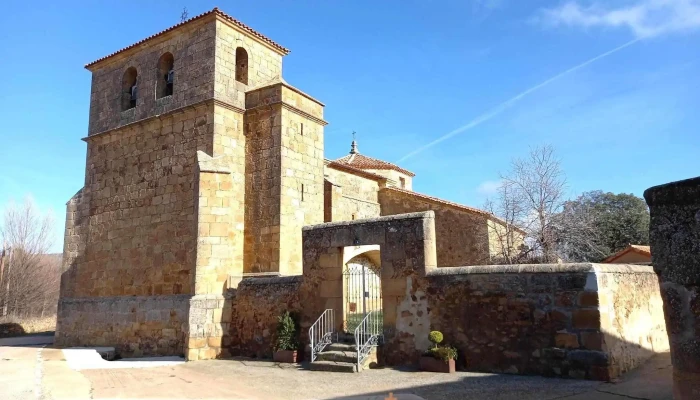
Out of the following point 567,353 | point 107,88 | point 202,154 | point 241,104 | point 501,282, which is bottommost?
point 567,353

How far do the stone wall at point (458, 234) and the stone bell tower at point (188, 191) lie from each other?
273 inches

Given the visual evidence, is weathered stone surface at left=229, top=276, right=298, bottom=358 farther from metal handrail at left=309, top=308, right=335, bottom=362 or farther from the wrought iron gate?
the wrought iron gate

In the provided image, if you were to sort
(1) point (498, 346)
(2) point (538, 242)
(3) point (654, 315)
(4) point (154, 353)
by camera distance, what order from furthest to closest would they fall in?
(2) point (538, 242)
(4) point (154, 353)
(3) point (654, 315)
(1) point (498, 346)

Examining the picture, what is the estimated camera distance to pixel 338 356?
33.7 feet

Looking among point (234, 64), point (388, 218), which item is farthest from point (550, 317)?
point (234, 64)

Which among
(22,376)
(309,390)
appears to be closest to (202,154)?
(22,376)

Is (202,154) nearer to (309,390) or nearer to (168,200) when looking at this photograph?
(168,200)

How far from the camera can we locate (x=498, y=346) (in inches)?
351

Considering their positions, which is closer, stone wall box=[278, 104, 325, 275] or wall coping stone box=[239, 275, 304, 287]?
wall coping stone box=[239, 275, 304, 287]

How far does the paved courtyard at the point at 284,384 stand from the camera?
725 centimetres

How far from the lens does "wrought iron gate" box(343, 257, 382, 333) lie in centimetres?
1147

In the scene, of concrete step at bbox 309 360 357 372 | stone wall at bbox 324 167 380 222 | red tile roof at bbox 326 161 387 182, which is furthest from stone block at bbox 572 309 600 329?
red tile roof at bbox 326 161 387 182

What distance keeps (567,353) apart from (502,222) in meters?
12.3

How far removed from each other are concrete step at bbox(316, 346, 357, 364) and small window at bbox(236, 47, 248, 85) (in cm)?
877
